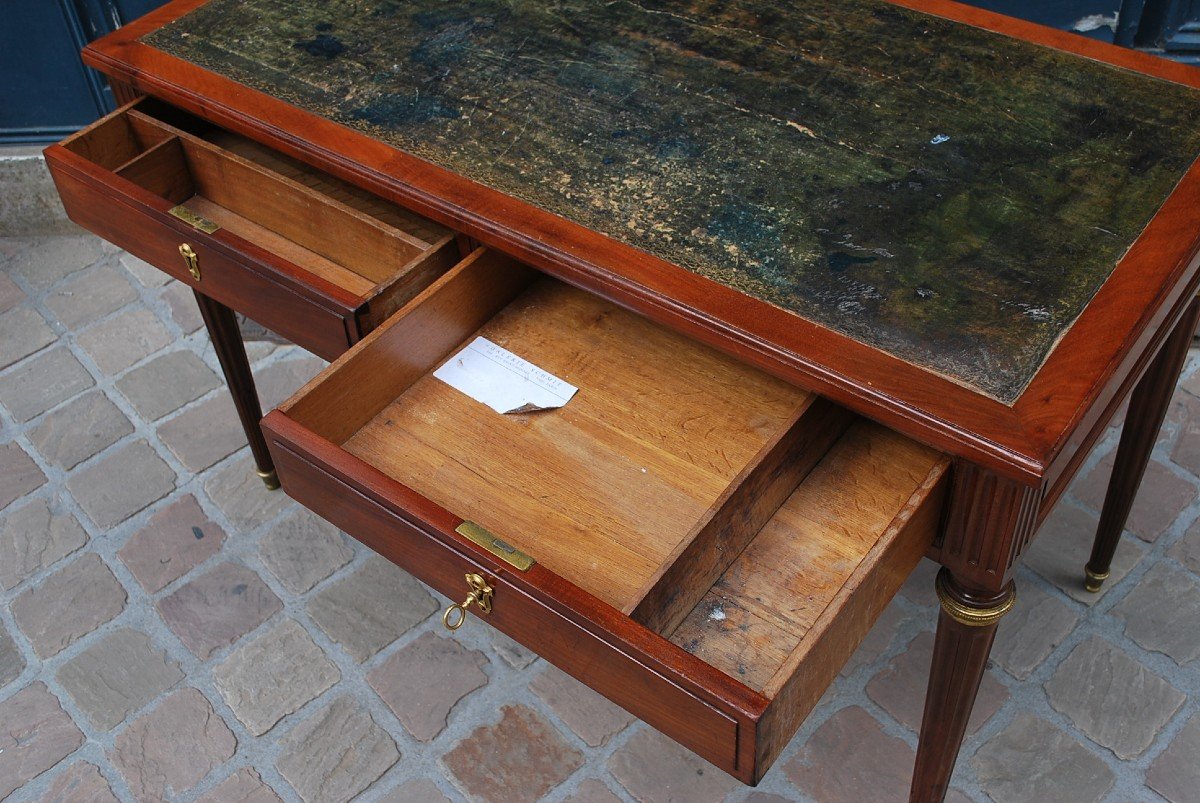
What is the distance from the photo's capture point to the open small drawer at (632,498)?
133cm

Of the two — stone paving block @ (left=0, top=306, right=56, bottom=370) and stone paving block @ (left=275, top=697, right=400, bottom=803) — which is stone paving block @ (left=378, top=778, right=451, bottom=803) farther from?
stone paving block @ (left=0, top=306, right=56, bottom=370)

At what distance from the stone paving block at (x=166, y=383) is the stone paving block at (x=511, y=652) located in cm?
97

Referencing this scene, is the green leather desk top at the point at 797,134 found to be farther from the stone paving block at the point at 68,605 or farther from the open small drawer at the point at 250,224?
the stone paving block at the point at 68,605

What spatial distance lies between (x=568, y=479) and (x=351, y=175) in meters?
0.54

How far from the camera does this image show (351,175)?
69.6 inches

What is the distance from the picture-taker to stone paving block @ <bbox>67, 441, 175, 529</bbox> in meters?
2.58

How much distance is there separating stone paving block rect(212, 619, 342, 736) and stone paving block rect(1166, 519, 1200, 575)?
1.60 meters

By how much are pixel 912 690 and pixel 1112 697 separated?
34cm

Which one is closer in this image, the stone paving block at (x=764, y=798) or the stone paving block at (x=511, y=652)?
the stone paving block at (x=764, y=798)

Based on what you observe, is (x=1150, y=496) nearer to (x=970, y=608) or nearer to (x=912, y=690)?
(x=912, y=690)

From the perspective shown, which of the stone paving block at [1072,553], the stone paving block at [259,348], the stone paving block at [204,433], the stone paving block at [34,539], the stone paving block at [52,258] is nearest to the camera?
the stone paving block at [1072,553]

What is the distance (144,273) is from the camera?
3.17 meters

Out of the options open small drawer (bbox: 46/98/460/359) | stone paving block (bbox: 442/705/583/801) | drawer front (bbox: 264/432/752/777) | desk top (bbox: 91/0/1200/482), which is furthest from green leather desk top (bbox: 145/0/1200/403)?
stone paving block (bbox: 442/705/583/801)

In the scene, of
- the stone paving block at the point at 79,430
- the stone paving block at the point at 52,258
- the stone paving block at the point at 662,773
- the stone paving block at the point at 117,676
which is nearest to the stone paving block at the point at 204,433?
the stone paving block at the point at 79,430
